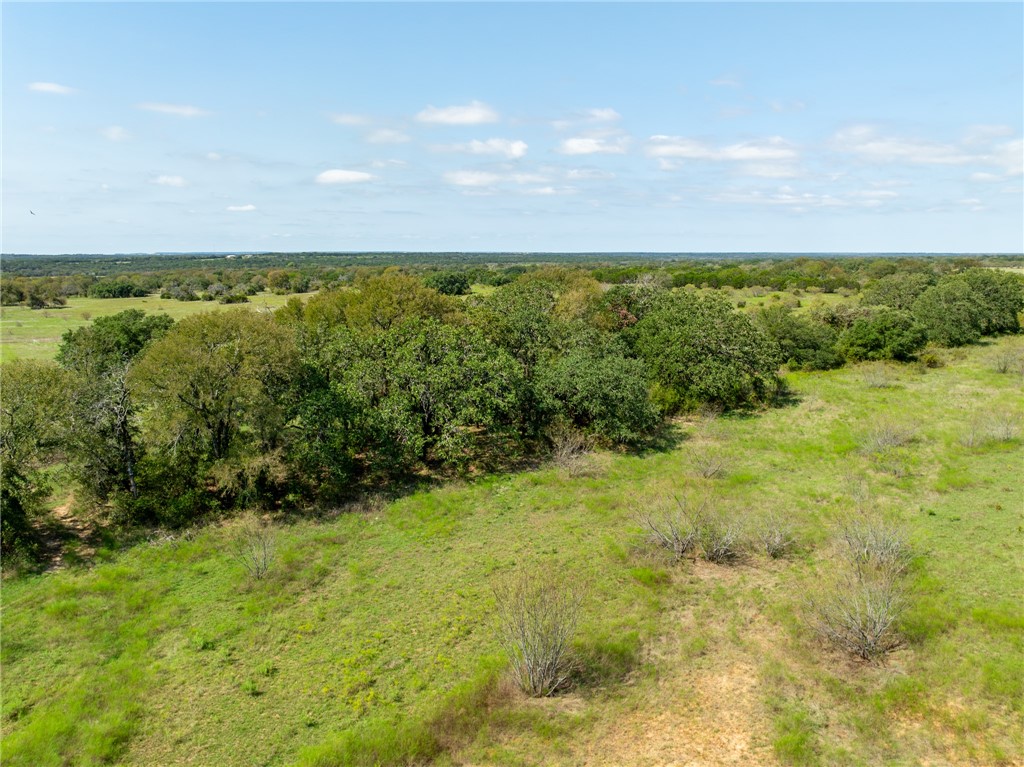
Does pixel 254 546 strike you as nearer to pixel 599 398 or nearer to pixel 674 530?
pixel 674 530

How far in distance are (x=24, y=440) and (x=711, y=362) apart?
1474 inches

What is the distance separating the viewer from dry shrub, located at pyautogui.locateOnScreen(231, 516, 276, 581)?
19.0 metres

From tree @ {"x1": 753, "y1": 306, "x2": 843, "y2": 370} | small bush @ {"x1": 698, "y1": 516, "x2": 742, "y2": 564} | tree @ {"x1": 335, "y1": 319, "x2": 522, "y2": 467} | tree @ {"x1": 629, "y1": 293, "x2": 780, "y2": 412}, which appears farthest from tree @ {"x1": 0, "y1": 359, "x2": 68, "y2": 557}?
tree @ {"x1": 753, "y1": 306, "x2": 843, "y2": 370}

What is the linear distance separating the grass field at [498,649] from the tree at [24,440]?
232 cm

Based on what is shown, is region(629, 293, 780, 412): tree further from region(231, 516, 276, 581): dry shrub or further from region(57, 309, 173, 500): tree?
region(57, 309, 173, 500): tree

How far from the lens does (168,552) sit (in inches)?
805

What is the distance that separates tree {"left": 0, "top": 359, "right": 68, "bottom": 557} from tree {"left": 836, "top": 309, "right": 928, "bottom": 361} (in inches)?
2375

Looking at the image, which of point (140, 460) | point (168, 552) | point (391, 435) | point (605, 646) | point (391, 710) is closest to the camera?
point (391, 710)

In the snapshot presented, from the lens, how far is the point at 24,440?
2002cm

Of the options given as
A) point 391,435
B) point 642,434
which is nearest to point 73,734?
point 391,435

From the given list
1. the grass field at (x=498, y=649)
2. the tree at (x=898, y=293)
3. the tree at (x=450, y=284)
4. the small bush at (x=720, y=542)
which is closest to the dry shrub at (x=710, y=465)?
the grass field at (x=498, y=649)

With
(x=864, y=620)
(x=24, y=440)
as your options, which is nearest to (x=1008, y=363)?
(x=864, y=620)

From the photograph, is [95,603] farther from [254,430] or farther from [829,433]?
[829,433]

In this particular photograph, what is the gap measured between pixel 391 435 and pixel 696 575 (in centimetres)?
1550
